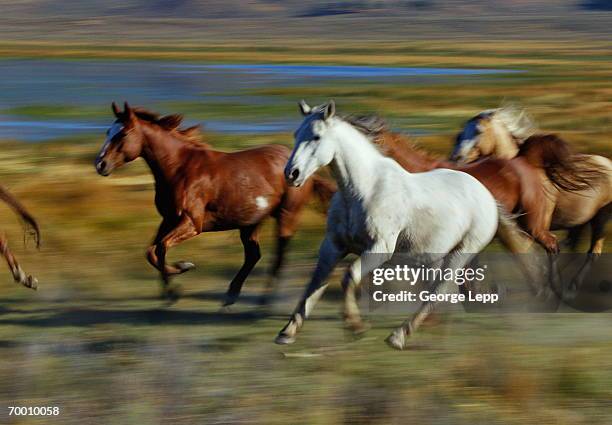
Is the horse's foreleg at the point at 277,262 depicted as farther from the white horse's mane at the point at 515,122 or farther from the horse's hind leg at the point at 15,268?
the white horse's mane at the point at 515,122

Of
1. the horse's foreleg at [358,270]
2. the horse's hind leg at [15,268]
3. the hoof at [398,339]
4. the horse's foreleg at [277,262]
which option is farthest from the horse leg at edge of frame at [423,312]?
the horse's hind leg at [15,268]

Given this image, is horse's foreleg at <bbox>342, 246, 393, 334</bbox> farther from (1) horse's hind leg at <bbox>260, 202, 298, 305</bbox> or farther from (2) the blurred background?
(1) horse's hind leg at <bbox>260, 202, 298, 305</bbox>

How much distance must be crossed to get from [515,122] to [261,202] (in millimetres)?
2340

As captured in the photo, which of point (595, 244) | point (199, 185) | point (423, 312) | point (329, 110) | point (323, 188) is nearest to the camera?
point (329, 110)

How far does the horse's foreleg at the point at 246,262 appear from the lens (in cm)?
904

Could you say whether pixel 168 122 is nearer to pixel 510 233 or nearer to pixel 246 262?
pixel 246 262

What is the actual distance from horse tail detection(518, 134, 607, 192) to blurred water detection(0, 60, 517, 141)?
13388mm

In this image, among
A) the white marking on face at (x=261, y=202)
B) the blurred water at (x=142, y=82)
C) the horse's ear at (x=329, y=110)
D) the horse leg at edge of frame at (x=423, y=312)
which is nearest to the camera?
the horse's ear at (x=329, y=110)

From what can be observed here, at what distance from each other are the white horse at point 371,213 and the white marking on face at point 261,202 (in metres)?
1.97

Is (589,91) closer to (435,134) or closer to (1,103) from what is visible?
(435,134)

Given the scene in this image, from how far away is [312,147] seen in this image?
6934 millimetres

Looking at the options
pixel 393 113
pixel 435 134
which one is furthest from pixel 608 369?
pixel 393 113

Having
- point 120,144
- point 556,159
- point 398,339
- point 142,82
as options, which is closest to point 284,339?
point 398,339

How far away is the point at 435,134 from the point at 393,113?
482cm
